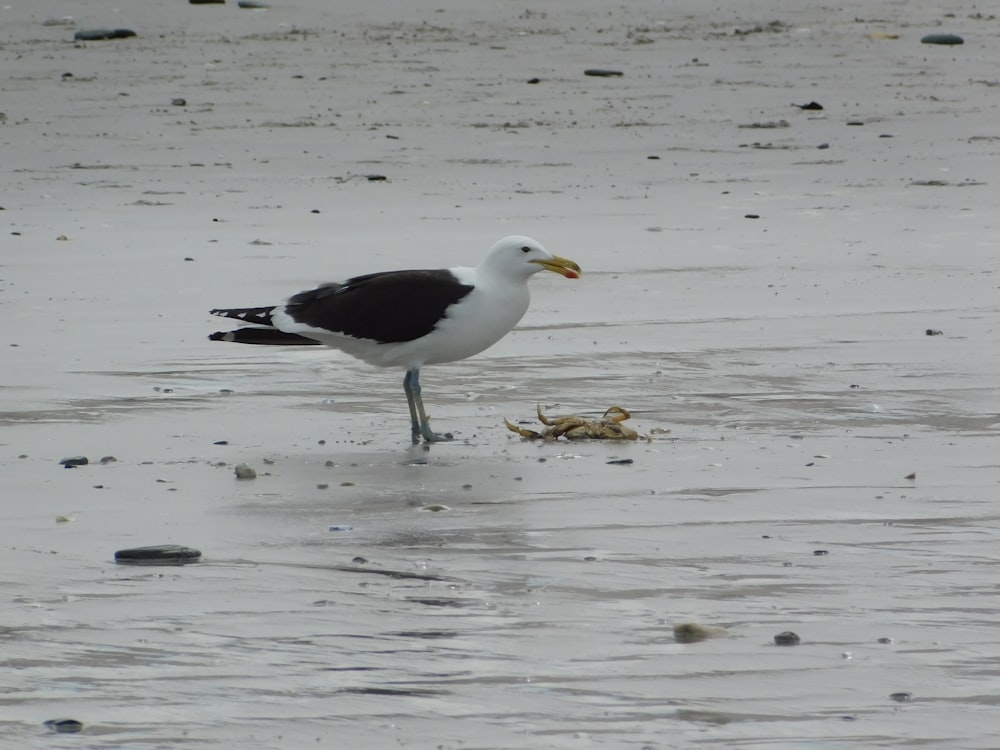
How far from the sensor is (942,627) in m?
4.86

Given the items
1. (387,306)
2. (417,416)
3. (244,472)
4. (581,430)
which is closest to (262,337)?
(387,306)

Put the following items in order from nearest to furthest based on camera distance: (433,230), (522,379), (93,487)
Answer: (93,487), (522,379), (433,230)

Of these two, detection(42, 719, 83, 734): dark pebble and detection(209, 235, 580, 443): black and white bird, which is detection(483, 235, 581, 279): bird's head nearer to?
detection(209, 235, 580, 443): black and white bird

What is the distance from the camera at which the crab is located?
288 inches

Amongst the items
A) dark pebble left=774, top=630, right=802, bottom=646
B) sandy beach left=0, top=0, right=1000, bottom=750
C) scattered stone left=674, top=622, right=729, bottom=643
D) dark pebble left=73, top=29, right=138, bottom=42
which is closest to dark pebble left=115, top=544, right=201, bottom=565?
sandy beach left=0, top=0, right=1000, bottom=750

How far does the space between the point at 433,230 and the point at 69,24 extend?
9.80m

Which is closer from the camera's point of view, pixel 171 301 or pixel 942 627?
pixel 942 627

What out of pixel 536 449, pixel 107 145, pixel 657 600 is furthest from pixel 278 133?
pixel 657 600

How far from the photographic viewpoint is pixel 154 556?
554 cm

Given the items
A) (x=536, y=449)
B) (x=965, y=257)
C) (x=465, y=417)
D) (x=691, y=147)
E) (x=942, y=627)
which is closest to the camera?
(x=942, y=627)

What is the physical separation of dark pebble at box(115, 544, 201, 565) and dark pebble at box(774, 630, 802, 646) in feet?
5.73

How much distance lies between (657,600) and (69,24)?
17.3 m

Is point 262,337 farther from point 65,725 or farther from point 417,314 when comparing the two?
point 65,725

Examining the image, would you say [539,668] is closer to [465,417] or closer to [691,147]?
[465,417]
